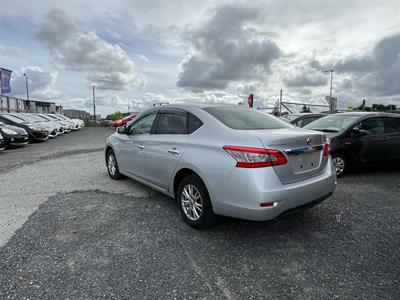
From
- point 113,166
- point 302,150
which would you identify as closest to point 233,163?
point 302,150

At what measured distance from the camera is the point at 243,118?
3.63 meters

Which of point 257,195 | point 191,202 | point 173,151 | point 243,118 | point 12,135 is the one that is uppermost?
point 243,118

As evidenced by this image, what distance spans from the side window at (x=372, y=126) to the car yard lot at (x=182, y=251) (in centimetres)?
190

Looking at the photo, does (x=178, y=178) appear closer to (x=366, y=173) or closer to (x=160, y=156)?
(x=160, y=156)

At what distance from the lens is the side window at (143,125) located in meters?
4.44

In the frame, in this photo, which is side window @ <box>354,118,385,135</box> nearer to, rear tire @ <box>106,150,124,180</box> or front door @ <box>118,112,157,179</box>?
front door @ <box>118,112,157,179</box>

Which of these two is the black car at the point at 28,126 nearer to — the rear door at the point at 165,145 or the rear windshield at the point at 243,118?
the rear door at the point at 165,145

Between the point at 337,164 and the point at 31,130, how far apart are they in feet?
44.6

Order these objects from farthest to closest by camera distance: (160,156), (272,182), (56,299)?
(160,156)
(272,182)
(56,299)

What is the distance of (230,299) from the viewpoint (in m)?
2.24

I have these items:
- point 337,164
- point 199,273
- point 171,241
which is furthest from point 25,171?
point 337,164

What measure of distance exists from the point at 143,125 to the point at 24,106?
152 ft

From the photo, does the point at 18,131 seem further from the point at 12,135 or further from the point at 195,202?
the point at 195,202

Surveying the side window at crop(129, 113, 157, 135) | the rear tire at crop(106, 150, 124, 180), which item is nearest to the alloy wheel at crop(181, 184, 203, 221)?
the side window at crop(129, 113, 157, 135)
